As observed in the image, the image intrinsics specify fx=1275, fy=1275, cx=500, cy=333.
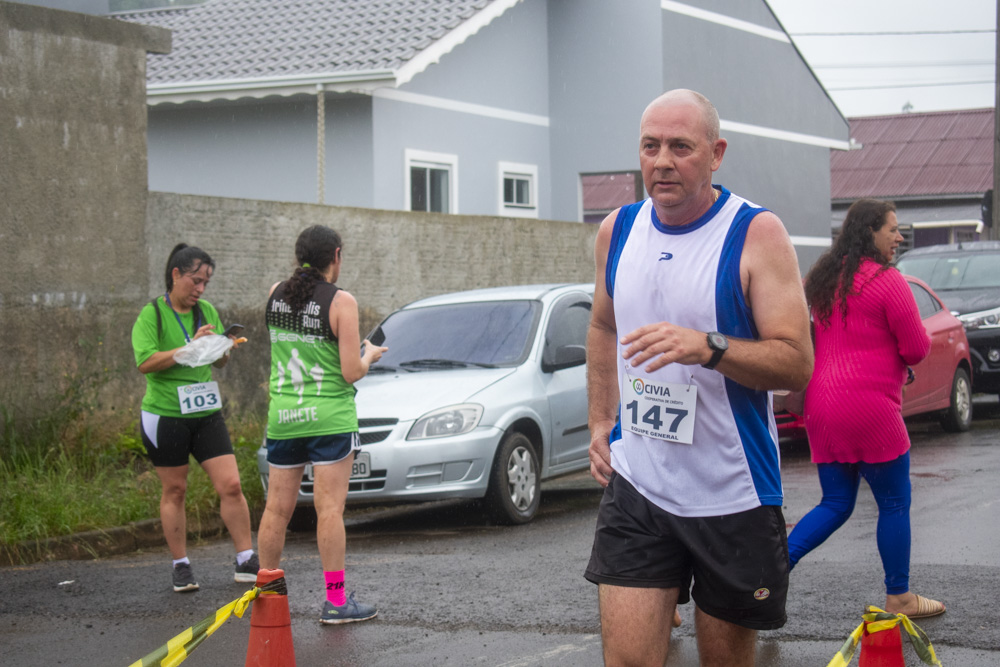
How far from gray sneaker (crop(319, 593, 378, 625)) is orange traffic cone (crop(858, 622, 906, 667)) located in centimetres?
305

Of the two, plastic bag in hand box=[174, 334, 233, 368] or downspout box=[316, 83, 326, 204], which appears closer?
plastic bag in hand box=[174, 334, 233, 368]

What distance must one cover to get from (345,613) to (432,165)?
1288cm

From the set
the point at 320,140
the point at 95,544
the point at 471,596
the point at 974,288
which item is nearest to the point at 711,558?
the point at 471,596

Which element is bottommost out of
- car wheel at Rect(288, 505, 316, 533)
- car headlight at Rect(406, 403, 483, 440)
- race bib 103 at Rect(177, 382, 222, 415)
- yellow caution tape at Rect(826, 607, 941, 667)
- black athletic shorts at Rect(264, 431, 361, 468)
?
car wheel at Rect(288, 505, 316, 533)

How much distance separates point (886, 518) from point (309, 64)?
42.7 feet

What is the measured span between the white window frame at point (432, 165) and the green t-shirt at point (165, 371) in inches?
415

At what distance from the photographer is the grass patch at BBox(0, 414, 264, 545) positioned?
26.8 feet

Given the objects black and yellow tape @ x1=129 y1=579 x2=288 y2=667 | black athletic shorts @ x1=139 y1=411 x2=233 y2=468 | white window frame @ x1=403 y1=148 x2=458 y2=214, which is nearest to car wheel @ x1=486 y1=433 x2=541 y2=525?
black athletic shorts @ x1=139 y1=411 x2=233 y2=468

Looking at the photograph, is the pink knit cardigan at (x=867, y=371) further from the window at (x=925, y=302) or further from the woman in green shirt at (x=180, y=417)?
the window at (x=925, y=302)

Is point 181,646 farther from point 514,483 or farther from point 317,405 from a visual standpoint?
point 514,483

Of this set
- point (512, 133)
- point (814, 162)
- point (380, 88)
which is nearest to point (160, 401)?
point (380, 88)

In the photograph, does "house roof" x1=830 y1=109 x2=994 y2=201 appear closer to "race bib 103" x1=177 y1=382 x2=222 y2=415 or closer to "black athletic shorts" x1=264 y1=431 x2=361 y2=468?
"race bib 103" x1=177 y1=382 x2=222 y2=415

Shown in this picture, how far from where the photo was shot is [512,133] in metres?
19.9

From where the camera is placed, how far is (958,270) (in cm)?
1502
